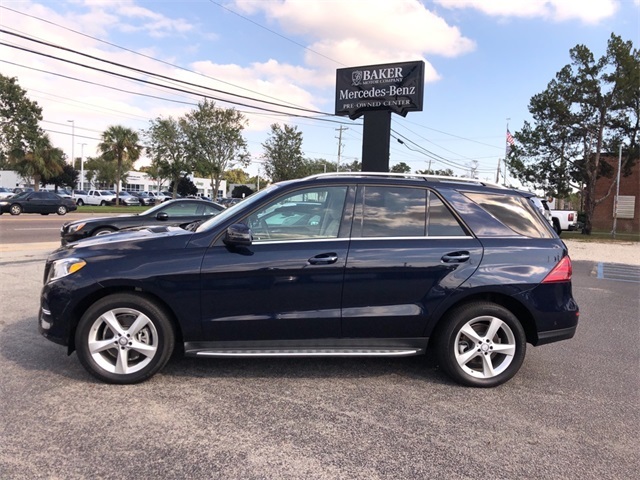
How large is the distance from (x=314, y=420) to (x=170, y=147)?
44911mm

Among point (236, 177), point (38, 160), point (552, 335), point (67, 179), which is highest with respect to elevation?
point (236, 177)

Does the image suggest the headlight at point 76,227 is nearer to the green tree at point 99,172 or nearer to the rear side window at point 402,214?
the rear side window at point 402,214

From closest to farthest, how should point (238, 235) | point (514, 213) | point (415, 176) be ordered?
1. point (238, 235)
2. point (514, 213)
3. point (415, 176)

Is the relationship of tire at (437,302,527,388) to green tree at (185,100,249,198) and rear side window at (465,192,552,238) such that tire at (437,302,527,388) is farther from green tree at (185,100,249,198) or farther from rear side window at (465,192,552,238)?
green tree at (185,100,249,198)

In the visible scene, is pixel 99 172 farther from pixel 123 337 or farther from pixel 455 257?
pixel 455 257

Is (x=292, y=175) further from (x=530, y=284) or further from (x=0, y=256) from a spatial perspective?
(x=530, y=284)

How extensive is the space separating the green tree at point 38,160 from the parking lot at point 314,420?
135 ft

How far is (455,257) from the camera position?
394 cm

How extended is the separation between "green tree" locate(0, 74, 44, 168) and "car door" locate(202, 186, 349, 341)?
4329 cm

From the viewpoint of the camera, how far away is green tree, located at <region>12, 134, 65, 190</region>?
39.6 meters

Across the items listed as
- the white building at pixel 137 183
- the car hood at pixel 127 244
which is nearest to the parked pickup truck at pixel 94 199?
the white building at pixel 137 183

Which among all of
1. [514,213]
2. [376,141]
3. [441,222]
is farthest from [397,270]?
[376,141]

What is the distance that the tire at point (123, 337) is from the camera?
3.72 m

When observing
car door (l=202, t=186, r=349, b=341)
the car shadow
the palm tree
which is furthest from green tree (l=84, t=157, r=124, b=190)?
car door (l=202, t=186, r=349, b=341)
